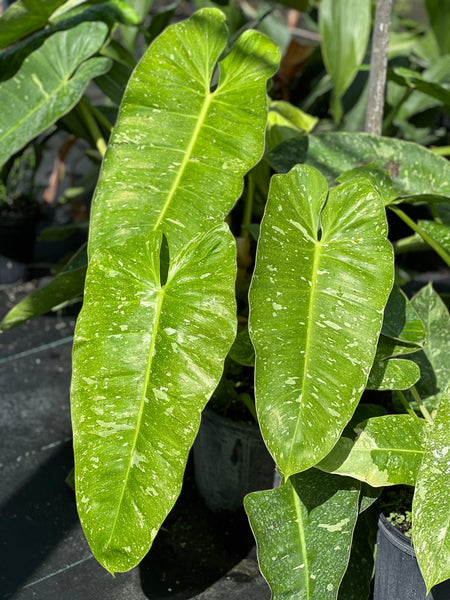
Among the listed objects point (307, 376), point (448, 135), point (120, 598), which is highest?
point (307, 376)

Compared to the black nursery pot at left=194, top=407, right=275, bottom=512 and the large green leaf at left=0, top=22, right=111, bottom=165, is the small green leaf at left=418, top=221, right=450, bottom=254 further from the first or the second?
the large green leaf at left=0, top=22, right=111, bottom=165

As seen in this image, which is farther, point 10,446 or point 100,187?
point 10,446

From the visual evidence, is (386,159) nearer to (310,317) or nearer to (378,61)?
(378,61)

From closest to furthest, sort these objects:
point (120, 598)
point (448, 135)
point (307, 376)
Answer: point (307, 376), point (120, 598), point (448, 135)

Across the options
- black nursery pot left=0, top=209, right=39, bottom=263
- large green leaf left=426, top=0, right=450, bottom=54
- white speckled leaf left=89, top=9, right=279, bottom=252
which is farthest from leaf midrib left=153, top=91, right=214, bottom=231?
large green leaf left=426, top=0, right=450, bottom=54

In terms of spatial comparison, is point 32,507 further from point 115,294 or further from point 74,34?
point 74,34

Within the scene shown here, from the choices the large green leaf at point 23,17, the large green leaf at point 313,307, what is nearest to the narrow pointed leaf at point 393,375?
the large green leaf at point 313,307

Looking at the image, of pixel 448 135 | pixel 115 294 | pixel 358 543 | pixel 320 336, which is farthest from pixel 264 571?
pixel 448 135
